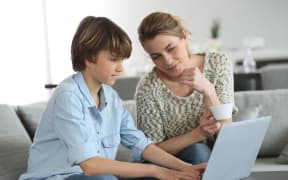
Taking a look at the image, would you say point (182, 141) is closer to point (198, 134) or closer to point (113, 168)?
point (198, 134)

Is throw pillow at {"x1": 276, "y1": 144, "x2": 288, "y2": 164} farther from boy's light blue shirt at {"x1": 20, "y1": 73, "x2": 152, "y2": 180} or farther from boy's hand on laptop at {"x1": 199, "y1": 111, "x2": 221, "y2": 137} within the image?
boy's light blue shirt at {"x1": 20, "y1": 73, "x2": 152, "y2": 180}

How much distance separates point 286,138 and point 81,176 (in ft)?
3.87

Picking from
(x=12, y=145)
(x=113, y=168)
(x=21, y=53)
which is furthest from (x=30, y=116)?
(x=21, y=53)

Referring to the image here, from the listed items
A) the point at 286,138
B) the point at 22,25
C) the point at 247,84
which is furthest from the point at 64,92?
the point at 22,25

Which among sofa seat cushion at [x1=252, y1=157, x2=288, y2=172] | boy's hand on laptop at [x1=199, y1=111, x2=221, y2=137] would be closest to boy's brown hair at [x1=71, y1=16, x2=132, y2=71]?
boy's hand on laptop at [x1=199, y1=111, x2=221, y2=137]

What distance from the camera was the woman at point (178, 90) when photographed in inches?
90.5

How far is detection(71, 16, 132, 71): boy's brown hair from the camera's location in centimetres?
198

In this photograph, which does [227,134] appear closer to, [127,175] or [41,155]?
[127,175]

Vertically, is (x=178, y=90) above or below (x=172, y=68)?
below

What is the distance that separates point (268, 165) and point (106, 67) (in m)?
0.98

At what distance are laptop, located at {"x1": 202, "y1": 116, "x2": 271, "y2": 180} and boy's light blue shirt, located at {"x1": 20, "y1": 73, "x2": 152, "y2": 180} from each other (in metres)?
0.37

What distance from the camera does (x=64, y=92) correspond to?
197cm

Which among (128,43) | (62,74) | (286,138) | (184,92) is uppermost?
(128,43)

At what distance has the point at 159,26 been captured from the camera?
234 centimetres
